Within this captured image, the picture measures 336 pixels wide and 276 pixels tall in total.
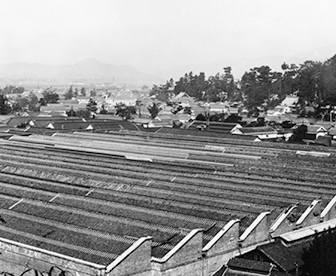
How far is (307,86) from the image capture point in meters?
82.6

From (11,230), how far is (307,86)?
67178 mm

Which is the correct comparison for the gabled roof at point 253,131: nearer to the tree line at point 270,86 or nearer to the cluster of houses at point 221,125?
the cluster of houses at point 221,125

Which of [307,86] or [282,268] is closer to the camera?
[282,268]

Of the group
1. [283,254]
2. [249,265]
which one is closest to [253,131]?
[283,254]

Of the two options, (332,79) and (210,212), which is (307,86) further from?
(210,212)

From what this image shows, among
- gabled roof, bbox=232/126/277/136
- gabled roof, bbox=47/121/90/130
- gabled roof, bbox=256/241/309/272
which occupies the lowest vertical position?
gabled roof, bbox=47/121/90/130

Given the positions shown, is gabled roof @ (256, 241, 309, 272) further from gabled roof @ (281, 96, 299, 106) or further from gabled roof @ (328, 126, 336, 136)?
gabled roof @ (281, 96, 299, 106)

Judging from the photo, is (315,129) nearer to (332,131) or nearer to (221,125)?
(332,131)

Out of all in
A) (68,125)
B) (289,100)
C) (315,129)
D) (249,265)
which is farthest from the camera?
(289,100)

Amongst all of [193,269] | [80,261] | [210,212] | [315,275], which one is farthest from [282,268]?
[80,261]

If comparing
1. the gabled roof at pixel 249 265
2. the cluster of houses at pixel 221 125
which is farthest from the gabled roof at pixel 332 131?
the gabled roof at pixel 249 265

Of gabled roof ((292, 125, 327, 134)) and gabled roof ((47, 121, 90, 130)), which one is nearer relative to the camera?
gabled roof ((292, 125, 327, 134))

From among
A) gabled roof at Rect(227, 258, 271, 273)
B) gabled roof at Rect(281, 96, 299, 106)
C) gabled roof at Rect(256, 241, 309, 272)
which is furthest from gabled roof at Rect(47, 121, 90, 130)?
gabled roof at Rect(227, 258, 271, 273)

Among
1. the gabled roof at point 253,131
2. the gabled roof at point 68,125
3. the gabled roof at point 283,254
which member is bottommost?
the gabled roof at point 68,125
